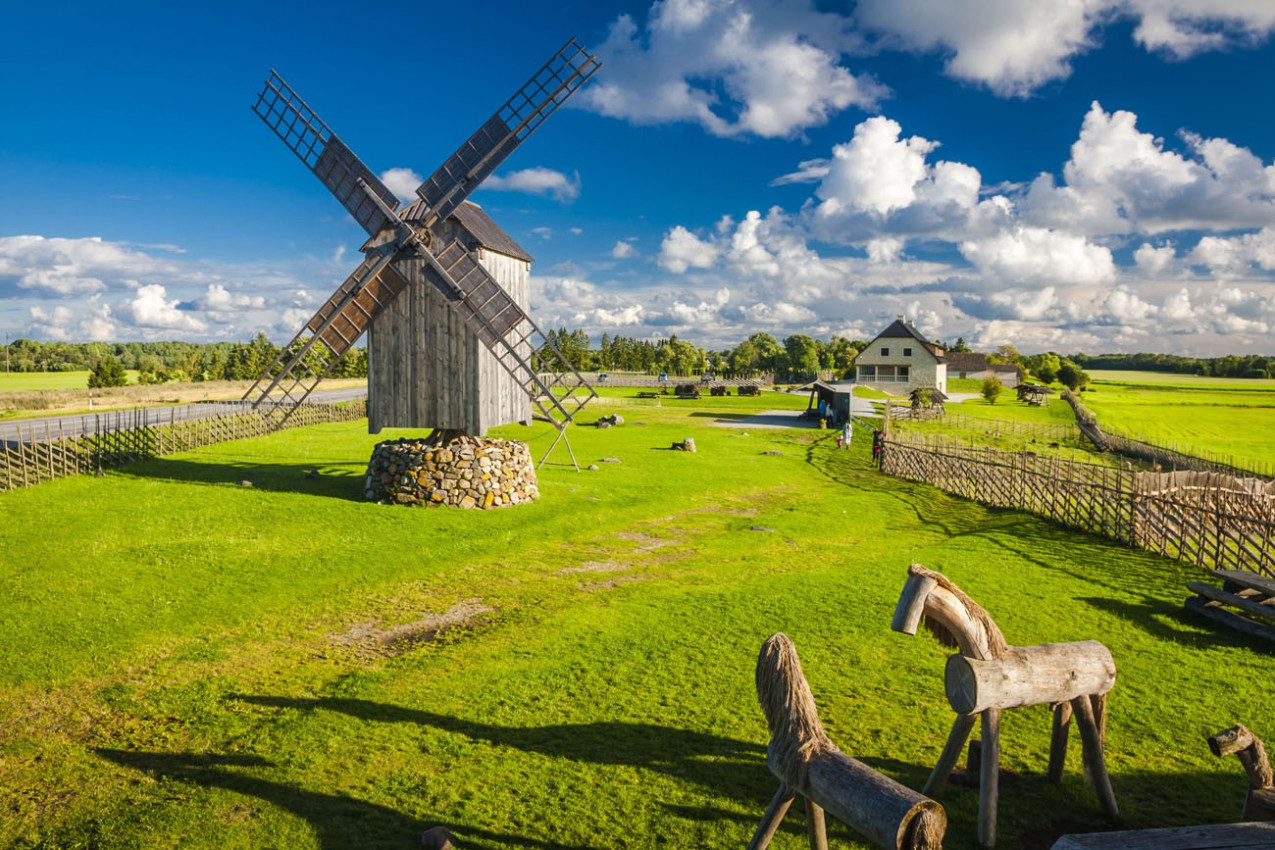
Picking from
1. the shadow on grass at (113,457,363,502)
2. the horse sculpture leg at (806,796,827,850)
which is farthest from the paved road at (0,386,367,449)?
the horse sculpture leg at (806,796,827,850)

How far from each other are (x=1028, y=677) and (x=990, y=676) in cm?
47

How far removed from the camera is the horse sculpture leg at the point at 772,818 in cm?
513

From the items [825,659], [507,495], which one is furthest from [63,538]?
[825,659]

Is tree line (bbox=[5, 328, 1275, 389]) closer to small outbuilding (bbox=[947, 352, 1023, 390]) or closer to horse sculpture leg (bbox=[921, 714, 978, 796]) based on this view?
small outbuilding (bbox=[947, 352, 1023, 390])

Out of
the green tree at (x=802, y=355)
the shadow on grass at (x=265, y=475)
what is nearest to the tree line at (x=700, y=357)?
the green tree at (x=802, y=355)

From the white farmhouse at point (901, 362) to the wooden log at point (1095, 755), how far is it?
75.2m

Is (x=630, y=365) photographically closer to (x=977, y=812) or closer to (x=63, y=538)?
(x=63, y=538)

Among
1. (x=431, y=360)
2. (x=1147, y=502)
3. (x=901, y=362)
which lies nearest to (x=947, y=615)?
(x=1147, y=502)

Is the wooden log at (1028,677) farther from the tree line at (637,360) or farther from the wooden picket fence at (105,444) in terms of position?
the tree line at (637,360)

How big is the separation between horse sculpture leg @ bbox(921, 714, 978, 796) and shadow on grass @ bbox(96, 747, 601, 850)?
336 centimetres

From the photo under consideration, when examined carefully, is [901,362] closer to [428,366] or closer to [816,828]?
[428,366]

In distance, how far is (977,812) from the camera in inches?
264

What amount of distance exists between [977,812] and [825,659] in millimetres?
3545

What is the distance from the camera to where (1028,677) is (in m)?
5.94
